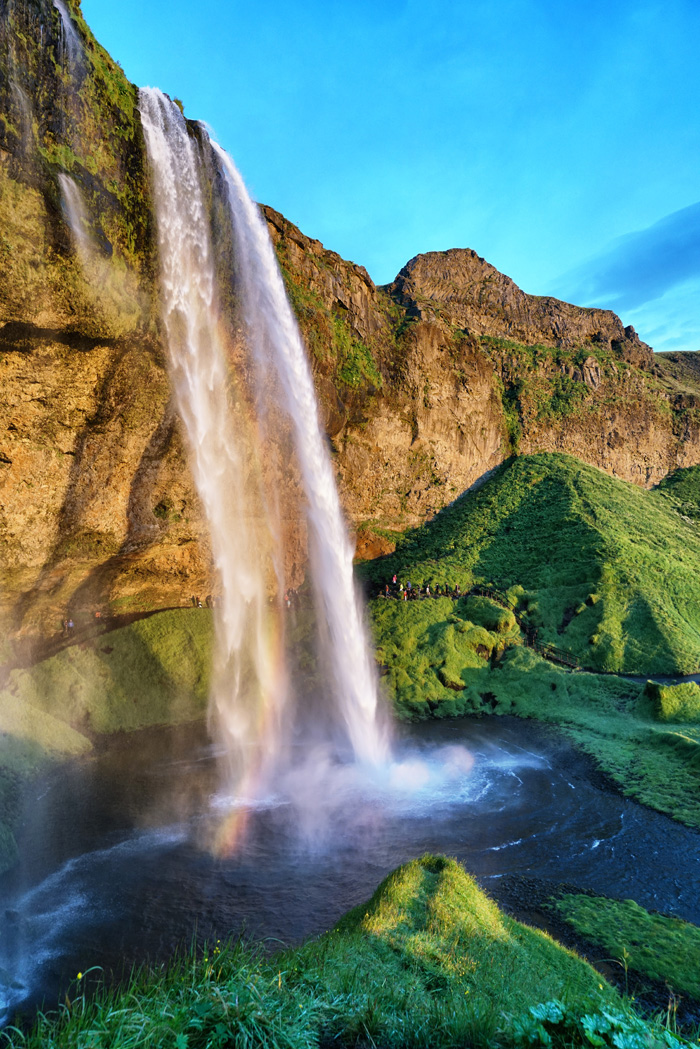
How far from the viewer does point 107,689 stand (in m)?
25.5

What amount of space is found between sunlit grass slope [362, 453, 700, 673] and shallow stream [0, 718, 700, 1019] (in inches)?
543

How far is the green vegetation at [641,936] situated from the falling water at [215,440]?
1227cm

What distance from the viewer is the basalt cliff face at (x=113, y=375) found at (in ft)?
54.0

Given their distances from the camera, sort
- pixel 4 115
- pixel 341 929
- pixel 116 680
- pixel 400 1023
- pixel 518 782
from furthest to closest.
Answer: pixel 116 680 < pixel 518 782 < pixel 4 115 < pixel 341 929 < pixel 400 1023

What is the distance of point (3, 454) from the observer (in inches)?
752

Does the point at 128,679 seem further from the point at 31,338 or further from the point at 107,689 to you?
the point at 31,338

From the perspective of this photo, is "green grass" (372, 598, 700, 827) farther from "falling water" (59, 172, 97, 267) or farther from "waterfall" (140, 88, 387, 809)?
"falling water" (59, 172, 97, 267)

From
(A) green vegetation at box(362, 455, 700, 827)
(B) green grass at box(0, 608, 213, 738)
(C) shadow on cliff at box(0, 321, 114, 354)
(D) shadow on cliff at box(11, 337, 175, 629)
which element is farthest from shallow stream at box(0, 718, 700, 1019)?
(C) shadow on cliff at box(0, 321, 114, 354)

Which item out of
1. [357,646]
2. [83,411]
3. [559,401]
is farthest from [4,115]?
[559,401]

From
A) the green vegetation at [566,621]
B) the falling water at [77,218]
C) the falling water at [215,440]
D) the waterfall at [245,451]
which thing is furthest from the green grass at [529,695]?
the falling water at [77,218]

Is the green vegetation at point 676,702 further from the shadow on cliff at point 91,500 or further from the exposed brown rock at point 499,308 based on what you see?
the exposed brown rock at point 499,308

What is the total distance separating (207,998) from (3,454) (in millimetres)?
19056

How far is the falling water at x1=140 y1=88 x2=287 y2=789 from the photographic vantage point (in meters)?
21.6

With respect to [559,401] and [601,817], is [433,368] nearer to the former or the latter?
[559,401]
